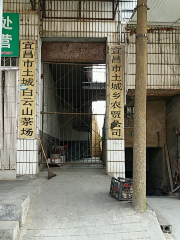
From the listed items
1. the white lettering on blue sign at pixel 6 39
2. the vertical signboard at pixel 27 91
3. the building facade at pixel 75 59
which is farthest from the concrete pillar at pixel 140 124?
the white lettering on blue sign at pixel 6 39

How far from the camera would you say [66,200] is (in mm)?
4941

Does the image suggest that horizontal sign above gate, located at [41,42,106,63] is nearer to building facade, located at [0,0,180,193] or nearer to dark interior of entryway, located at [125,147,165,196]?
building facade, located at [0,0,180,193]

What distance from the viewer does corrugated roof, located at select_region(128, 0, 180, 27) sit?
19.7 ft

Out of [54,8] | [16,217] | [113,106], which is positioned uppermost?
[54,8]

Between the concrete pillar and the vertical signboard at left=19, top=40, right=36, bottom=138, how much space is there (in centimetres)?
346

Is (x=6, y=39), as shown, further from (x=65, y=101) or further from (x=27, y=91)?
(x=65, y=101)

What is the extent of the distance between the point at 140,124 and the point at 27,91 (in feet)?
12.4

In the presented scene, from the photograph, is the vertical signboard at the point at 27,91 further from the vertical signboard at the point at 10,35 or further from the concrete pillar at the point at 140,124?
the concrete pillar at the point at 140,124

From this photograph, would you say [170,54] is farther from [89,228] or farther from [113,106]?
[89,228]

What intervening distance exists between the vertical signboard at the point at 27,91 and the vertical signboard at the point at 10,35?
204 millimetres

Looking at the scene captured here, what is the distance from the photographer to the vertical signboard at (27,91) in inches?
263

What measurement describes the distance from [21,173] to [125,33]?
5.44 meters

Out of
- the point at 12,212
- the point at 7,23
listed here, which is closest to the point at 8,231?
the point at 12,212

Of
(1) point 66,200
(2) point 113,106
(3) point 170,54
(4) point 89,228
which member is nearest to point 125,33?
(3) point 170,54
